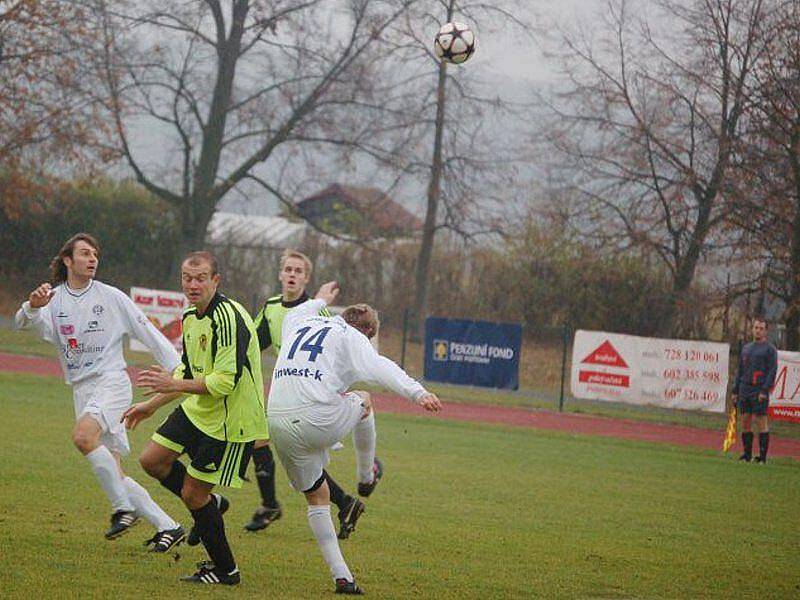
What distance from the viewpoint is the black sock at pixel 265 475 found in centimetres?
946

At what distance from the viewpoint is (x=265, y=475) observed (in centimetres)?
956

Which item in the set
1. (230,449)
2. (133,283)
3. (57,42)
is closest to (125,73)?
(57,42)

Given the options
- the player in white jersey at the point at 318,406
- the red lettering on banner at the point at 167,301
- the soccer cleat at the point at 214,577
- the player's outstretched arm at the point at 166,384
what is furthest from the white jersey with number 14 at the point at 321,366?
the red lettering on banner at the point at 167,301

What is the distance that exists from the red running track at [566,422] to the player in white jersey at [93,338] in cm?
1322

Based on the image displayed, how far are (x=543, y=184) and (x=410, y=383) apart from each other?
29.8 metres

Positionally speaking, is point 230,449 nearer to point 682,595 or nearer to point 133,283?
point 682,595

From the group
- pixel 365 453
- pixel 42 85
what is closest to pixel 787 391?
pixel 365 453

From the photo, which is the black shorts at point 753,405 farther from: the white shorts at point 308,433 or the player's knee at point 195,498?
the player's knee at point 195,498

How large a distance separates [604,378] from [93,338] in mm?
16580

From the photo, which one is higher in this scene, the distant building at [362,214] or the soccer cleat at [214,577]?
the distant building at [362,214]

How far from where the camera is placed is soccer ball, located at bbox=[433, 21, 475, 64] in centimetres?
1653

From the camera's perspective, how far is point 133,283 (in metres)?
40.2

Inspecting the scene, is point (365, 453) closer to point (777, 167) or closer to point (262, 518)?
point (262, 518)

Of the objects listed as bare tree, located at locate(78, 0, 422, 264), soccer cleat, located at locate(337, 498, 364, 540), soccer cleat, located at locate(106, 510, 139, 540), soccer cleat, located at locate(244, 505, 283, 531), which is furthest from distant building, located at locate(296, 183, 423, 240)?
soccer cleat, located at locate(106, 510, 139, 540)
